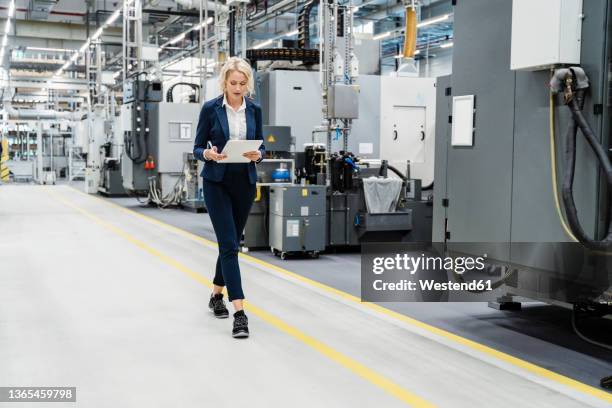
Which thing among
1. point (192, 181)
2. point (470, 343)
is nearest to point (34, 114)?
point (192, 181)

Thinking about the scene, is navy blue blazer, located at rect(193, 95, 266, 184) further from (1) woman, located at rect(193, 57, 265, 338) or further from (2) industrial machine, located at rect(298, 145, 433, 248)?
(2) industrial machine, located at rect(298, 145, 433, 248)

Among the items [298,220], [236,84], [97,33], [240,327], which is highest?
[97,33]

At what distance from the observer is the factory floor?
3355 millimetres

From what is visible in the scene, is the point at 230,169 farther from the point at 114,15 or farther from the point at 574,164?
the point at 114,15

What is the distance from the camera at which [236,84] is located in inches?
169

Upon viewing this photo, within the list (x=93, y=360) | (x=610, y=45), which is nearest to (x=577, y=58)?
(x=610, y=45)

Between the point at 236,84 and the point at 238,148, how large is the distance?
45 centimetres

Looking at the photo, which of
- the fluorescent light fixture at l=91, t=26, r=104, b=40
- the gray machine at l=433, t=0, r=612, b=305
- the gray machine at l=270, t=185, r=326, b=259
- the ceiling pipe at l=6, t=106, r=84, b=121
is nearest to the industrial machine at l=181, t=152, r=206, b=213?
the gray machine at l=270, t=185, r=326, b=259

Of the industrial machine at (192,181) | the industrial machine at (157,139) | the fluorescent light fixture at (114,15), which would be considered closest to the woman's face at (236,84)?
the industrial machine at (192,181)

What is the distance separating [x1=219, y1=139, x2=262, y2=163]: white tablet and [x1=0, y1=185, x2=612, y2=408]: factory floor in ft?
3.82

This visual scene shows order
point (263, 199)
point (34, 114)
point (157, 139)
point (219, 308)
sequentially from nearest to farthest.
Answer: point (219, 308)
point (263, 199)
point (157, 139)
point (34, 114)

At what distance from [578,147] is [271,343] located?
2.18m

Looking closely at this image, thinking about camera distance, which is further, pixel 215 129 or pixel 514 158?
pixel 215 129

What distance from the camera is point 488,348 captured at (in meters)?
4.16
